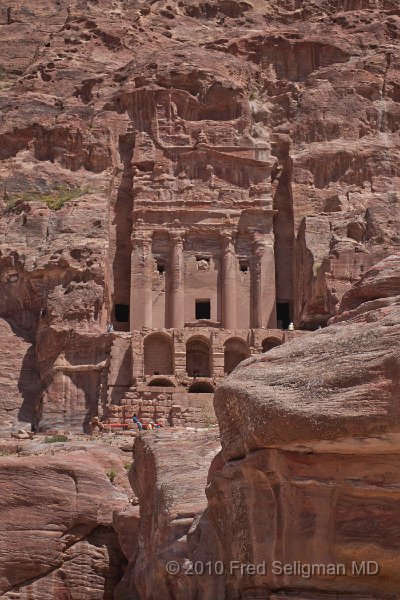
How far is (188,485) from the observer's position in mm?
19531

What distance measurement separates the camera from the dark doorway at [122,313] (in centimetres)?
6038

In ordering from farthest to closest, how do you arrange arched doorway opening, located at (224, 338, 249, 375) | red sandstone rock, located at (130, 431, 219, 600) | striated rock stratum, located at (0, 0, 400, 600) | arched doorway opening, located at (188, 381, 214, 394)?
arched doorway opening, located at (224, 338, 249, 375) → arched doorway opening, located at (188, 381, 214, 394) → striated rock stratum, located at (0, 0, 400, 600) → red sandstone rock, located at (130, 431, 219, 600)

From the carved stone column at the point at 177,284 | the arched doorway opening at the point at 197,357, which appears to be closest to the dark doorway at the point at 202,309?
the carved stone column at the point at 177,284

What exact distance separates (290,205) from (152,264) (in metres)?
9.58

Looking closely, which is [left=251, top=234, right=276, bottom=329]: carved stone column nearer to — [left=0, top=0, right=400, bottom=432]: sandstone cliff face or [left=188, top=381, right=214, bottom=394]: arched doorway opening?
[left=0, top=0, right=400, bottom=432]: sandstone cliff face

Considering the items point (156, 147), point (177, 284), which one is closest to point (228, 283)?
point (177, 284)

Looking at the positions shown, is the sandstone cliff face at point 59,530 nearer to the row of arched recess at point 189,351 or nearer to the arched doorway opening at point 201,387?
the arched doorway opening at point 201,387

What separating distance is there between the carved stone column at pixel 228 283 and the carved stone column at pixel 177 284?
245cm

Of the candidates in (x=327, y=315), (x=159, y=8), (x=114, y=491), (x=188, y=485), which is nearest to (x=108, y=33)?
(x=159, y=8)

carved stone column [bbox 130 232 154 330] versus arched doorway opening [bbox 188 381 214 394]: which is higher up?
carved stone column [bbox 130 232 154 330]

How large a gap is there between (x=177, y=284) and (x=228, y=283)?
9.91ft

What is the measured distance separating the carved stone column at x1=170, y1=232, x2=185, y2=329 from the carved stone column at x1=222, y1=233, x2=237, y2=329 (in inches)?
96.3

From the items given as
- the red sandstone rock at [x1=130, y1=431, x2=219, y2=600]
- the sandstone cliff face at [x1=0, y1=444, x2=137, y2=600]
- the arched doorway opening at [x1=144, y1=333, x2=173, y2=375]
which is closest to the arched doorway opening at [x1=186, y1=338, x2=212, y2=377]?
the arched doorway opening at [x1=144, y1=333, x2=173, y2=375]

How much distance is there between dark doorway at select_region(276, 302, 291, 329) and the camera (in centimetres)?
6008
